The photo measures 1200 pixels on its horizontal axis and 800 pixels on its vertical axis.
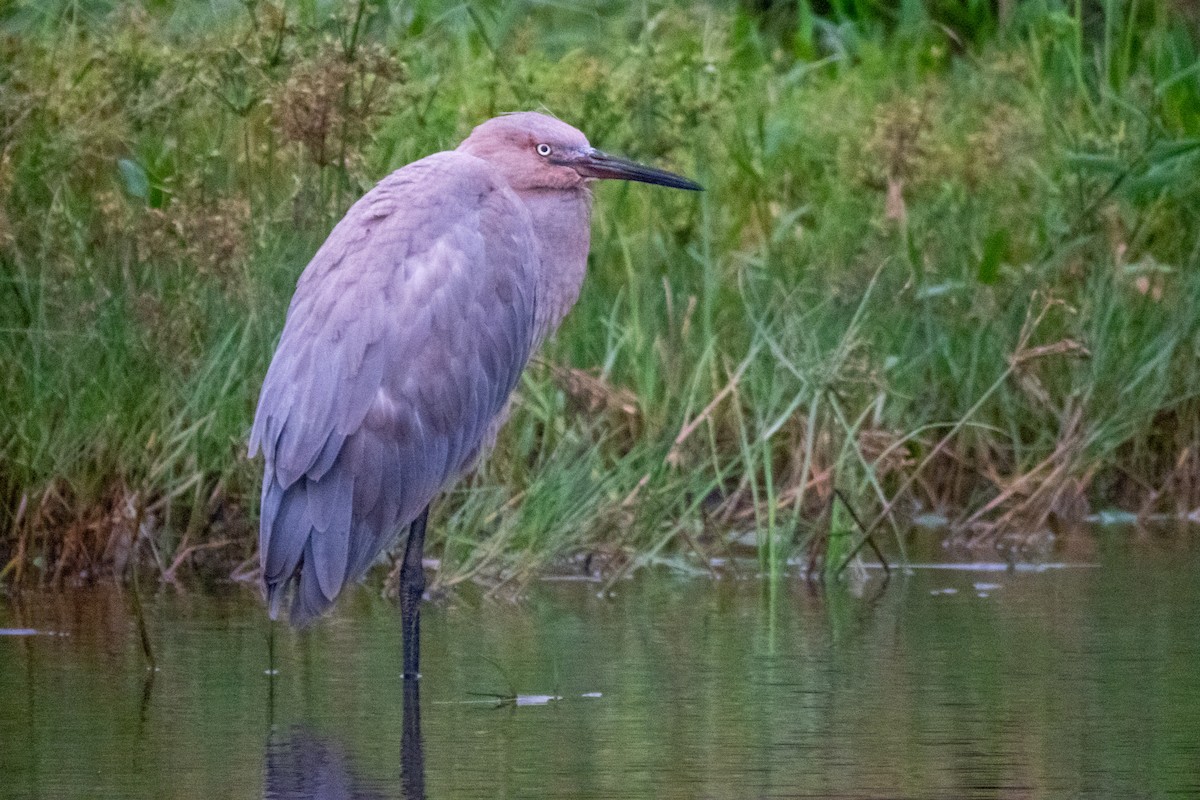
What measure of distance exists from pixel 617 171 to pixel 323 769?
2628 millimetres

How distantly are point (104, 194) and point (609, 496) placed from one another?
6.55 feet

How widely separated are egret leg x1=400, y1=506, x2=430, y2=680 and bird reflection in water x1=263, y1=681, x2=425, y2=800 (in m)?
0.52

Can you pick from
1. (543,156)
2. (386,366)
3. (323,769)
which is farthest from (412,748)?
(543,156)

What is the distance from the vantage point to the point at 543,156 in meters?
6.80

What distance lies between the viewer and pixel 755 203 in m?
10.4

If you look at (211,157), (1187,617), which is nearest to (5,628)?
(211,157)

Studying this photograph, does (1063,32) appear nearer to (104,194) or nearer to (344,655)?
(104,194)

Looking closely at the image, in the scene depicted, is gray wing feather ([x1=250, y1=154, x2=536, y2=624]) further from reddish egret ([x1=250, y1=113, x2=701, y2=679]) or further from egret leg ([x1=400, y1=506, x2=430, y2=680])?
egret leg ([x1=400, y1=506, x2=430, y2=680])

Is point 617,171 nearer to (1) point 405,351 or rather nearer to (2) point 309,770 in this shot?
(1) point 405,351

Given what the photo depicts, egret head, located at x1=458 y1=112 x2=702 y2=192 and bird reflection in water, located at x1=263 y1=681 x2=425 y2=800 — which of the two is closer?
bird reflection in water, located at x1=263 y1=681 x2=425 y2=800

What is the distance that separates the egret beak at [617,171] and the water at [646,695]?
124 centimetres

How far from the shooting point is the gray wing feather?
5.86 m

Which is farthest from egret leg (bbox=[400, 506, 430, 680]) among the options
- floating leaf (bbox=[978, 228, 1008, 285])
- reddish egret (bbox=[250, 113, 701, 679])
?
floating leaf (bbox=[978, 228, 1008, 285])

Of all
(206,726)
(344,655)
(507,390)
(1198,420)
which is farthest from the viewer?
(1198,420)
